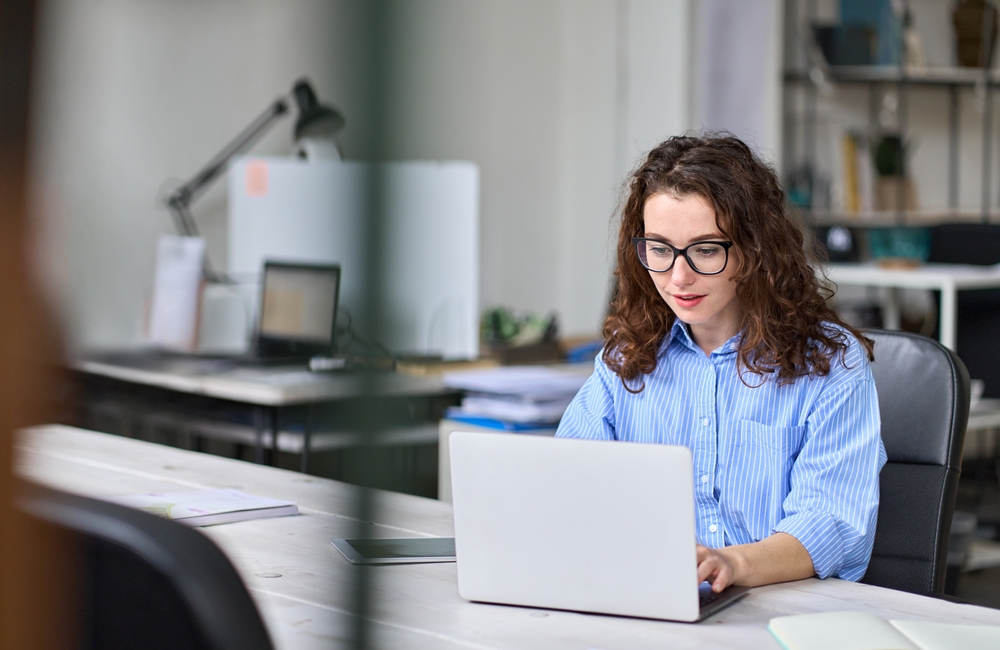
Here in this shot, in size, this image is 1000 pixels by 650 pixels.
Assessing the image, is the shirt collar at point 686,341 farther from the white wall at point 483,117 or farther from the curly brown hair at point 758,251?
the white wall at point 483,117

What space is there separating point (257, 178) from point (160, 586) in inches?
105

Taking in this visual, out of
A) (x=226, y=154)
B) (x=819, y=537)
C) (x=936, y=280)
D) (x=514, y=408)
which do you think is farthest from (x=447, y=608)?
(x=226, y=154)

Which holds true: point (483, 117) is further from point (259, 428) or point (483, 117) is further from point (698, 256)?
point (698, 256)

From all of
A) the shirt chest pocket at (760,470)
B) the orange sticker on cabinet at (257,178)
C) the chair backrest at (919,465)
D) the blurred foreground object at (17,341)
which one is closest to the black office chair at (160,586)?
the blurred foreground object at (17,341)

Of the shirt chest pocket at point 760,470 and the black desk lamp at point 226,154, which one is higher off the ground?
the black desk lamp at point 226,154

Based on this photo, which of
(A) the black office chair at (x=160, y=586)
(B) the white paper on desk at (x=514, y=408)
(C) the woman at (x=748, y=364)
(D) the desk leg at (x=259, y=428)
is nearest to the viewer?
(A) the black office chair at (x=160, y=586)

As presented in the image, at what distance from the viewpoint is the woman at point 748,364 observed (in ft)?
4.42

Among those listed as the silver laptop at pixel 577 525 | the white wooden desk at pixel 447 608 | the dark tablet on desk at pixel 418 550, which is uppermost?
the silver laptop at pixel 577 525

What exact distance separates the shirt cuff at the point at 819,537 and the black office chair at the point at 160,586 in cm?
85

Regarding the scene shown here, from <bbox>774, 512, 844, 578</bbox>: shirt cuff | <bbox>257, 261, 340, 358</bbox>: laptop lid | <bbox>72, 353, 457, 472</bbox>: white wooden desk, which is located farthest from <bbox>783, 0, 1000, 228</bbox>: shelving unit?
<bbox>774, 512, 844, 578</bbox>: shirt cuff

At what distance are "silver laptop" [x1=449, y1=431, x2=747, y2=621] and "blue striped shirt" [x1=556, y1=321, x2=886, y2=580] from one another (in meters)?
0.27

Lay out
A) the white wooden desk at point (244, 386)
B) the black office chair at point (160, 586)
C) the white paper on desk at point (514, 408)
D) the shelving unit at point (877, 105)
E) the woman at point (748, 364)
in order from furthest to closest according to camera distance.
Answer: the shelving unit at point (877, 105)
the white wooden desk at point (244, 386)
the white paper on desk at point (514, 408)
the woman at point (748, 364)
the black office chair at point (160, 586)

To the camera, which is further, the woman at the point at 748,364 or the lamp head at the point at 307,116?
the lamp head at the point at 307,116

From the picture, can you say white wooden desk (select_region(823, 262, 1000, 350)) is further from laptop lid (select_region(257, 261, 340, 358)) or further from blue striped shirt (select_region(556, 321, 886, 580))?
blue striped shirt (select_region(556, 321, 886, 580))
